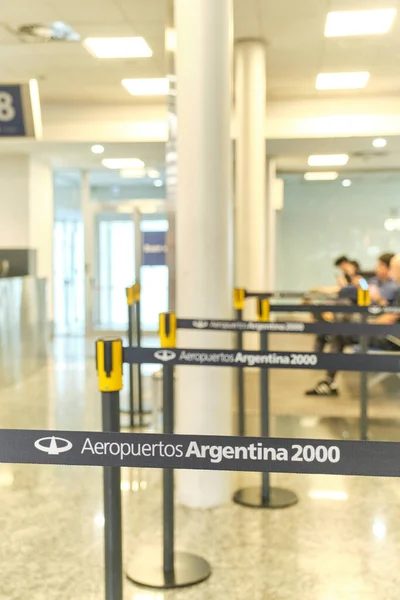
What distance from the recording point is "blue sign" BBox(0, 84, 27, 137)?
7660 millimetres

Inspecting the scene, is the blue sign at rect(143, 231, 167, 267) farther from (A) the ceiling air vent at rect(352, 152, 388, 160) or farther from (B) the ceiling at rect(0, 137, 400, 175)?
(A) the ceiling air vent at rect(352, 152, 388, 160)

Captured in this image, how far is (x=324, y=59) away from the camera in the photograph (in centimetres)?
847

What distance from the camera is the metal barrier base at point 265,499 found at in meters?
3.92

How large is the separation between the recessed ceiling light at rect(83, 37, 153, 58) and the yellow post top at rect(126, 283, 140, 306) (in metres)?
3.30

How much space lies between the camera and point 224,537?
3.50 metres

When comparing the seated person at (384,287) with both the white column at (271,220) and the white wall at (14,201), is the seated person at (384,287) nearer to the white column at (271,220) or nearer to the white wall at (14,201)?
the white column at (271,220)

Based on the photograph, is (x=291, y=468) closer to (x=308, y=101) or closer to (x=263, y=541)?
(x=263, y=541)

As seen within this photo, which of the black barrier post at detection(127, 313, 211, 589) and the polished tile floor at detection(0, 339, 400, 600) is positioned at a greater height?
the black barrier post at detection(127, 313, 211, 589)

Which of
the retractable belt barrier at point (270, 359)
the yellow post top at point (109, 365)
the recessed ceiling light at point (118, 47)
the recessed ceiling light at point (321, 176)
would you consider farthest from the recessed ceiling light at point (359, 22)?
the recessed ceiling light at point (321, 176)

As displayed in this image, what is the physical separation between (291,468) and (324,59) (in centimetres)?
A: 759

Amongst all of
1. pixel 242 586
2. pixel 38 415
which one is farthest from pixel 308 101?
pixel 242 586

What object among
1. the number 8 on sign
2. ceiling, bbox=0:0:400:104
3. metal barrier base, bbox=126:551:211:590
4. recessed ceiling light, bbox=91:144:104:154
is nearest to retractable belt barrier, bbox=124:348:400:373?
metal barrier base, bbox=126:551:211:590

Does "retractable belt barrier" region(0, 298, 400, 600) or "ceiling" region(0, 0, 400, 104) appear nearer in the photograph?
"retractable belt barrier" region(0, 298, 400, 600)

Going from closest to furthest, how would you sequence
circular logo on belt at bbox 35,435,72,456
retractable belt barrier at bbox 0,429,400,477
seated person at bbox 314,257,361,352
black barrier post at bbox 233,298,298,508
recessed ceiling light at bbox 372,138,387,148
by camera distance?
retractable belt barrier at bbox 0,429,400,477
circular logo on belt at bbox 35,435,72,456
black barrier post at bbox 233,298,298,508
seated person at bbox 314,257,361,352
recessed ceiling light at bbox 372,138,387,148
